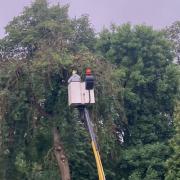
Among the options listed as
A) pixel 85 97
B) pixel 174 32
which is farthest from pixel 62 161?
pixel 174 32

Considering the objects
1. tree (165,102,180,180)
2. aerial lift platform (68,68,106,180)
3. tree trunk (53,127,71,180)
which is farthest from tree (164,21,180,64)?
aerial lift platform (68,68,106,180)

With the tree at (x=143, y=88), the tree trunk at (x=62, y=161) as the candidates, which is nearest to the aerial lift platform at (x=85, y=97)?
the tree trunk at (x=62, y=161)

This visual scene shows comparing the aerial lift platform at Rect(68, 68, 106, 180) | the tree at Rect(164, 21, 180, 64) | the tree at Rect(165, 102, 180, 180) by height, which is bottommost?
the tree at Rect(165, 102, 180, 180)

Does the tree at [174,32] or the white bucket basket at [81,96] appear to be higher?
the tree at [174,32]

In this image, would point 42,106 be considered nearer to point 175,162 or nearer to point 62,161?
point 62,161

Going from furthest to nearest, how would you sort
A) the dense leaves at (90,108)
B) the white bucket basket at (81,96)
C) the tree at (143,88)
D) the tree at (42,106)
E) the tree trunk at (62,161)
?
the tree at (143,88) → the tree trunk at (62,161) → the dense leaves at (90,108) → the tree at (42,106) → the white bucket basket at (81,96)

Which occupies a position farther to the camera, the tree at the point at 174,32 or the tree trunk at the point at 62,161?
the tree at the point at 174,32

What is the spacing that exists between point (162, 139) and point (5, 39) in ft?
24.3

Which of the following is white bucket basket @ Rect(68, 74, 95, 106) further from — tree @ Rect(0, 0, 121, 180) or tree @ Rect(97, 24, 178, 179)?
tree @ Rect(97, 24, 178, 179)

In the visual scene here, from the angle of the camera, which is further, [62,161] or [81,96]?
[62,161]

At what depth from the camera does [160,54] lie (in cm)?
2339

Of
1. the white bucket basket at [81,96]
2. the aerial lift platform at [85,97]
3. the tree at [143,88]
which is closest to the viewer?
the aerial lift platform at [85,97]

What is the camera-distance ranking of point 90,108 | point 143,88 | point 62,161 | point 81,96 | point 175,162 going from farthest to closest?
point 143,88 → point 175,162 → point 62,161 → point 90,108 → point 81,96

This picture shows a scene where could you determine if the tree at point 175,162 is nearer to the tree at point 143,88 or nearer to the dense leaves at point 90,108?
the dense leaves at point 90,108
